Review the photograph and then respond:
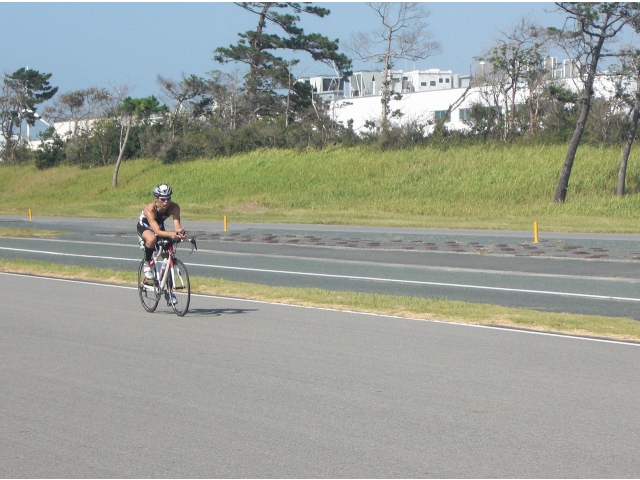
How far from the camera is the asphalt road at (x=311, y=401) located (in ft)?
17.6

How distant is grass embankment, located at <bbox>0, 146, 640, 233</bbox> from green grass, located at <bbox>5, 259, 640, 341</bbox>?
18481 mm

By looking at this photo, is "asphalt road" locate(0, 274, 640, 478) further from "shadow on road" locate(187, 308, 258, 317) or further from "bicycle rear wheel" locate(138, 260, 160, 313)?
"shadow on road" locate(187, 308, 258, 317)

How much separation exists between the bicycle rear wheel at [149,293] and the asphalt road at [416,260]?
14.9 feet

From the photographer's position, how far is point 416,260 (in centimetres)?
2095

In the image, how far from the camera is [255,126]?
63.7 metres

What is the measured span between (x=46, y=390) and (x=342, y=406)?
2683 mm

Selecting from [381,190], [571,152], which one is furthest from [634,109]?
[381,190]

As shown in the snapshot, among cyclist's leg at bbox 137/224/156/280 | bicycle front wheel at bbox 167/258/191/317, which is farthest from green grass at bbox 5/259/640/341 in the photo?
cyclist's leg at bbox 137/224/156/280

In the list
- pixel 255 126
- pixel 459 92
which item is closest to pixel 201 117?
pixel 255 126

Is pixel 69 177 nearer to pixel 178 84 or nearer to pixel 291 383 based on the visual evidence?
pixel 178 84

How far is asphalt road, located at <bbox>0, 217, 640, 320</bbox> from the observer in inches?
580

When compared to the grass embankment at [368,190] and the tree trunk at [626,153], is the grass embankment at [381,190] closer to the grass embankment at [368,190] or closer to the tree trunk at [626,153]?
the grass embankment at [368,190]

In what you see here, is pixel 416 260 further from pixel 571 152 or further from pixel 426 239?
pixel 571 152

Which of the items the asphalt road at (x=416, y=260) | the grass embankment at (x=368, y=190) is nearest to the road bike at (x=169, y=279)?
the asphalt road at (x=416, y=260)
